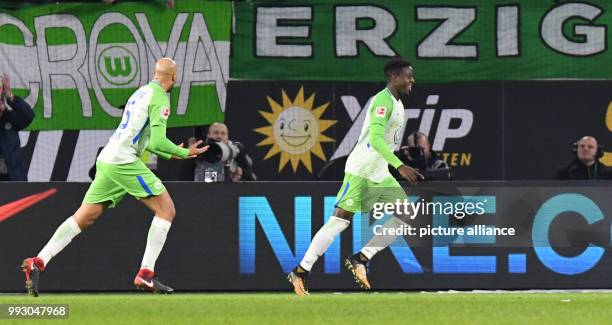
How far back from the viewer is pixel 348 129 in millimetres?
17750

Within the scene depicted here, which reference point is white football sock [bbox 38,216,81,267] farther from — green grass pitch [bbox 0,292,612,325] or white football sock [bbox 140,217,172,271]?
white football sock [bbox 140,217,172,271]

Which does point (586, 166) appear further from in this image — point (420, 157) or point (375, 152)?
point (375, 152)

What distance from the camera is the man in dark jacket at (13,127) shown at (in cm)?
1538

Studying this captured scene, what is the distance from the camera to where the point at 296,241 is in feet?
45.3

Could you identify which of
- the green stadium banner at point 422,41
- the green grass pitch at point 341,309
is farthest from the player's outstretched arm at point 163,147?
the green stadium banner at point 422,41

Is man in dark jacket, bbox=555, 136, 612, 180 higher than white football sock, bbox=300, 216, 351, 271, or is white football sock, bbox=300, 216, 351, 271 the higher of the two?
man in dark jacket, bbox=555, 136, 612, 180

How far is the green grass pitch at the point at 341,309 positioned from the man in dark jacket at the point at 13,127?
358cm

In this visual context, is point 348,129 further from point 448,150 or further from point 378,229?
point 378,229

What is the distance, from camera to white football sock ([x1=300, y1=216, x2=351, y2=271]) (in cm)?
1256

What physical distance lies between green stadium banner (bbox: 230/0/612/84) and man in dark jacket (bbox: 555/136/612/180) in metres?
2.43

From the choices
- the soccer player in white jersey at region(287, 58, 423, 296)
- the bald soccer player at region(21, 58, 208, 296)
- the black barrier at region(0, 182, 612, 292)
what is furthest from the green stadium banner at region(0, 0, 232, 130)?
the bald soccer player at region(21, 58, 208, 296)

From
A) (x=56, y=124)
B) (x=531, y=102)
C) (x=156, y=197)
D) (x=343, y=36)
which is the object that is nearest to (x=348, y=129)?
(x=343, y=36)

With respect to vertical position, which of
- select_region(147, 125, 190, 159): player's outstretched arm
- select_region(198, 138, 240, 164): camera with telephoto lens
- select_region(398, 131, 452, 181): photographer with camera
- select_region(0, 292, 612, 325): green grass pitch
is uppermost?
select_region(147, 125, 190, 159): player's outstretched arm

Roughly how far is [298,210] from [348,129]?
4028mm
